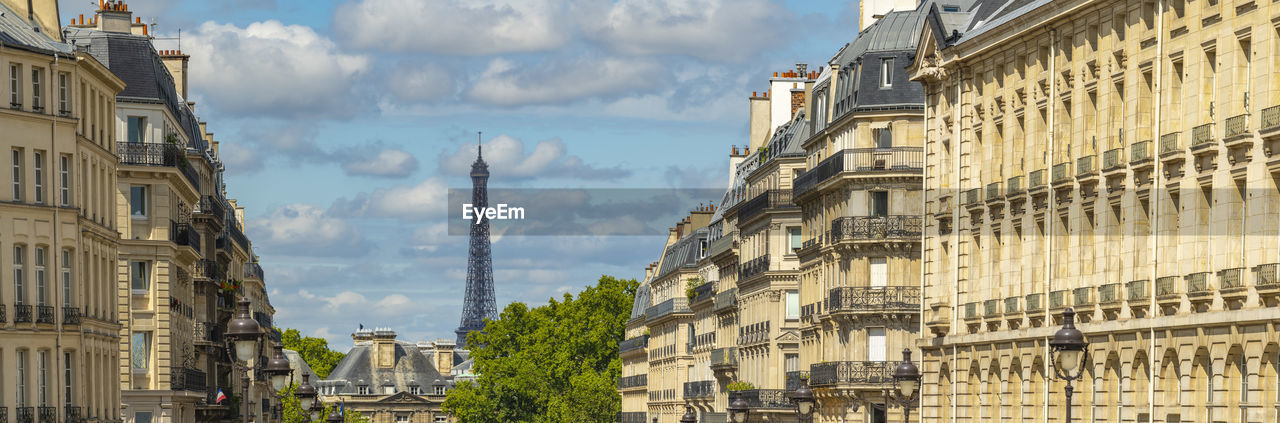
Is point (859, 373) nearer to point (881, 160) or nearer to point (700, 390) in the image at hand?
point (881, 160)

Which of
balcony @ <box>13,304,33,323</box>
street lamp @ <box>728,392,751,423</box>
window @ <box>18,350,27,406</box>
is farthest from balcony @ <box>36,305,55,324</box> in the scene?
street lamp @ <box>728,392,751,423</box>

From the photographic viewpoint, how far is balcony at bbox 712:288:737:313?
321 feet

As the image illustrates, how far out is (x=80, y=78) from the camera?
5516 centimetres

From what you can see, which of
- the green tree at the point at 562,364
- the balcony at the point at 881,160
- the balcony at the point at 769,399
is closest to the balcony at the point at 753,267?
the balcony at the point at 769,399

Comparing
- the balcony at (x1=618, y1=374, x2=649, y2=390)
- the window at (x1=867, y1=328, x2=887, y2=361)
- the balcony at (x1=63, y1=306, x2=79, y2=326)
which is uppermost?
the balcony at (x1=63, y1=306, x2=79, y2=326)

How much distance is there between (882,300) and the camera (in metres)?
73.8

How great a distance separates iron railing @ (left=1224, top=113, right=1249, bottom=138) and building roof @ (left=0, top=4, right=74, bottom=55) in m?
24.4

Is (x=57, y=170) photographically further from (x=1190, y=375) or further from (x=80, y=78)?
(x=1190, y=375)

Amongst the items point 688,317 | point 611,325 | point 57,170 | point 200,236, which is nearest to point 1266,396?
point 57,170

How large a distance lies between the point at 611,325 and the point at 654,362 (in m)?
19.2

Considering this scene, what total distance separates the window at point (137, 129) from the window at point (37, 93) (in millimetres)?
17332

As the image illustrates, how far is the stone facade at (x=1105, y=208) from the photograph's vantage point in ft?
143

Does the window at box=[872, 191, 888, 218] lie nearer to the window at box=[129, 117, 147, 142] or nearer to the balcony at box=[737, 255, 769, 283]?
the balcony at box=[737, 255, 769, 283]

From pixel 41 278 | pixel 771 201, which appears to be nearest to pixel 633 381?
→ pixel 771 201
